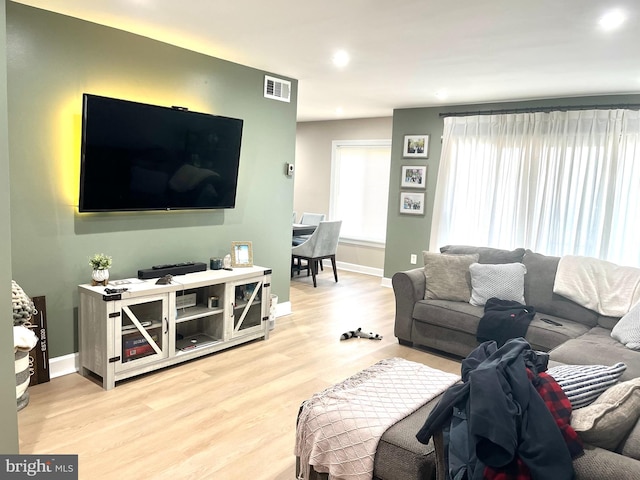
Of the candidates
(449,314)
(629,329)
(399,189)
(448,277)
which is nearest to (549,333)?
(629,329)

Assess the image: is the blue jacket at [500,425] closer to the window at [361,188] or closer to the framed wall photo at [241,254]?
the framed wall photo at [241,254]

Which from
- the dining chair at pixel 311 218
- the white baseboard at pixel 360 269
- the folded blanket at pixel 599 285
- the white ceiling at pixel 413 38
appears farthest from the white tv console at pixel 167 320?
the white baseboard at pixel 360 269

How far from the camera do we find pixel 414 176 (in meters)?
6.21

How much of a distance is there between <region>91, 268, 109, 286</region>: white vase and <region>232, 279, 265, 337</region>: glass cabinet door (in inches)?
41.1

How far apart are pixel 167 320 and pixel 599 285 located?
11.2ft

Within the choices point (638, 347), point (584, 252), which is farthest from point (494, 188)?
point (638, 347)

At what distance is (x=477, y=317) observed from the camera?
12.7 feet

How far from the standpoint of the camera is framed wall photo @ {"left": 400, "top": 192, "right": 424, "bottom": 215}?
20.2 ft

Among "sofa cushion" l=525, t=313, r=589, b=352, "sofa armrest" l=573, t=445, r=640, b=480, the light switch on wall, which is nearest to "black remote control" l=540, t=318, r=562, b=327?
"sofa cushion" l=525, t=313, r=589, b=352

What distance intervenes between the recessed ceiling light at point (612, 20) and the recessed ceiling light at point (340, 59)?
172cm

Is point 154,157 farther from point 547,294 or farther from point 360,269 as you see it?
point 360,269

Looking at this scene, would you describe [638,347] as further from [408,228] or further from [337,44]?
[408,228]

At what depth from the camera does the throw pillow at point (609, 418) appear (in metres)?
1.60

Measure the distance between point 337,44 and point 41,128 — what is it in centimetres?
211
